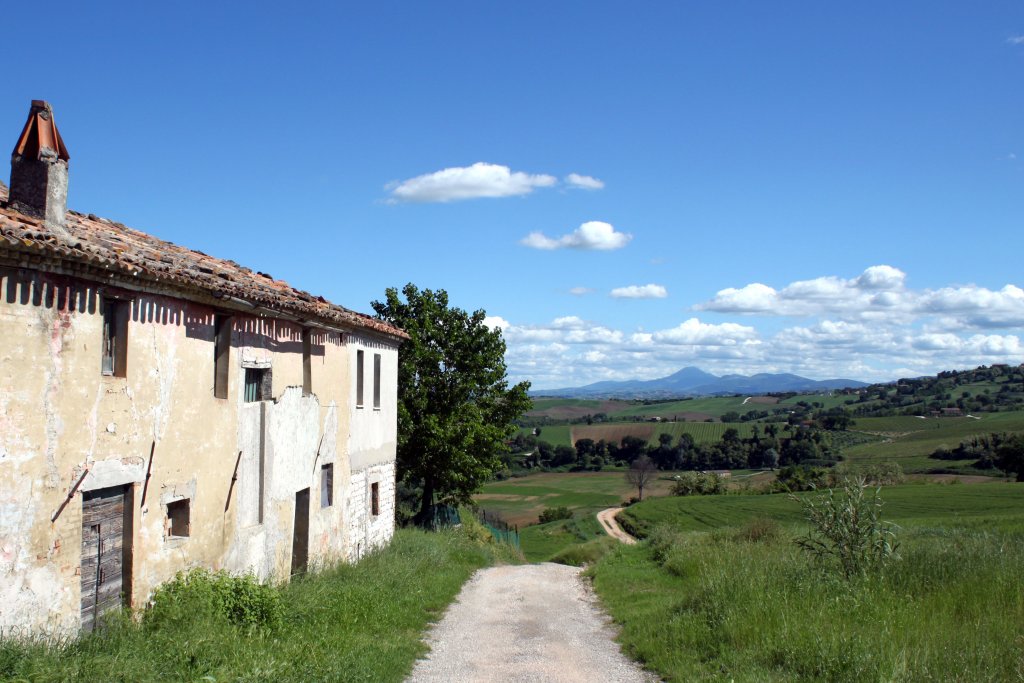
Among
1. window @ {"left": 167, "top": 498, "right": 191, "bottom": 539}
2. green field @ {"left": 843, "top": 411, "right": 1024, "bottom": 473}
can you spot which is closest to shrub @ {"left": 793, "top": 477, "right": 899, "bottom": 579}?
window @ {"left": 167, "top": 498, "right": 191, "bottom": 539}

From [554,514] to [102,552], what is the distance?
5448 cm

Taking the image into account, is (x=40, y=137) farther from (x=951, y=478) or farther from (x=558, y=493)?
(x=558, y=493)

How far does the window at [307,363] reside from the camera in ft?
48.1

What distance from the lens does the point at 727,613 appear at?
1041 cm

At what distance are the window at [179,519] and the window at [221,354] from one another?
5.34 feet

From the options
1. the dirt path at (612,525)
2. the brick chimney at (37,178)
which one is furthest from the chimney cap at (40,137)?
the dirt path at (612,525)

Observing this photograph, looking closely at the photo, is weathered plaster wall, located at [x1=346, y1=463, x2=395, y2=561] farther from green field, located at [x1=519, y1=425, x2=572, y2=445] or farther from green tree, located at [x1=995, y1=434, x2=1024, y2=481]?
green field, located at [x1=519, y1=425, x2=572, y2=445]

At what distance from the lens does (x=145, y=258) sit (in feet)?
31.3

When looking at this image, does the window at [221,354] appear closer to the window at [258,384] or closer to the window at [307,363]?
the window at [258,384]

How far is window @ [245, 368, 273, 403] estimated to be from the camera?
12438 mm

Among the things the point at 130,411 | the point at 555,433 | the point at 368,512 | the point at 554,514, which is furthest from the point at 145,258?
the point at 555,433

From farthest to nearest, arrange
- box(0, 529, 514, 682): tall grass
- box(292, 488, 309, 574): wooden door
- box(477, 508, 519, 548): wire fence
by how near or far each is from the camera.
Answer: box(477, 508, 519, 548): wire fence < box(292, 488, 309, 574): wooden door < box(0, 529, 514, 682): tall grass

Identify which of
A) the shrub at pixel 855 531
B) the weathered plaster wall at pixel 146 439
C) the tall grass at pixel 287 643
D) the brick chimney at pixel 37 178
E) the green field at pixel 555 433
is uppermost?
the brick chimney at pixel 37 178

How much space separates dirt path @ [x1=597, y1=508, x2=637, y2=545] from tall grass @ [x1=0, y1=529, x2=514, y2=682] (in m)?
35.5
